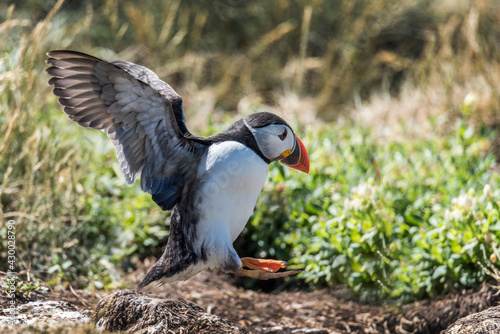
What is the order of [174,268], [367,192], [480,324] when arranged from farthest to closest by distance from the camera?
[367,192], [174,268], [480,324]

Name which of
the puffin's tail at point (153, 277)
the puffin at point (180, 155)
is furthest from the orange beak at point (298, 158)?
the puffin's tail at point (153, 277)

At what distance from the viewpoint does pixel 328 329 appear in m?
3.41

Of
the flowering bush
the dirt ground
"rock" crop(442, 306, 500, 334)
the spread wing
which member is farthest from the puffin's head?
"rock" crop(442, 306, 500, 334)

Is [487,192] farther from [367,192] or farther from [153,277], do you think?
[153,277]

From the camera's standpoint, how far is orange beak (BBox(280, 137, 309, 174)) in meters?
3.28

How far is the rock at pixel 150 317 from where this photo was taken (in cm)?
A: 282

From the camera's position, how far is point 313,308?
3.72m

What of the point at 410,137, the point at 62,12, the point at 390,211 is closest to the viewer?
the point at 390,211

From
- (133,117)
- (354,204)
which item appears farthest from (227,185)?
(354,204)

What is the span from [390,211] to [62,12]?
625cm

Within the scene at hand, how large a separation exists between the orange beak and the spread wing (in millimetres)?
507

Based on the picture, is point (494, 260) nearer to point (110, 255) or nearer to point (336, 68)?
point (110, 255)

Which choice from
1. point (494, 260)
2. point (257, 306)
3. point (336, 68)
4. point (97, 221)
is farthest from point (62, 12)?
point (494, 260)

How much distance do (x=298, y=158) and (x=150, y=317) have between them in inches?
46.1
